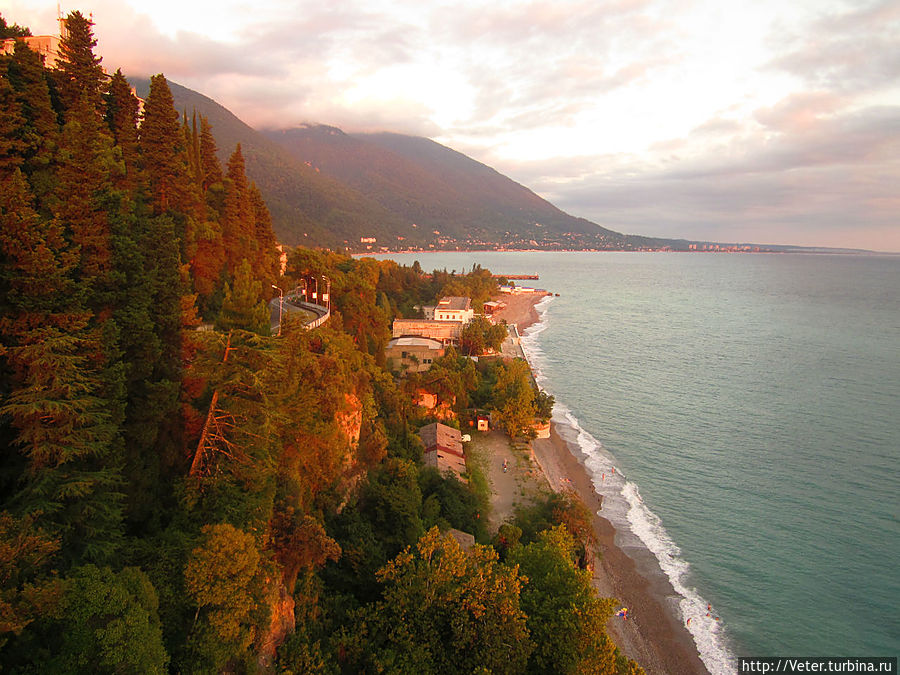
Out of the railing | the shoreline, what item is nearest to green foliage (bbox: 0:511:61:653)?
the shoreline

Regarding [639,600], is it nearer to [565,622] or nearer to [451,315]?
[565,622]

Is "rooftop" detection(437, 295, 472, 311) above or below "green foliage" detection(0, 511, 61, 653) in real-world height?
below

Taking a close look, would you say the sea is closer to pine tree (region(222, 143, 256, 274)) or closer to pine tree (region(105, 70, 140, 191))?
pine tree (region(222, 143, 256, 274))

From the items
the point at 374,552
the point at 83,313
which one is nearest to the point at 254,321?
the point at 83,313

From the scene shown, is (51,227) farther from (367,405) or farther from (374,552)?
(367,405)

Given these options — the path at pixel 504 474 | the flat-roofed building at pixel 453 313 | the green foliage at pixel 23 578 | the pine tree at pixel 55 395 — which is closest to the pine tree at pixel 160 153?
the pine tree at pixel 55 395

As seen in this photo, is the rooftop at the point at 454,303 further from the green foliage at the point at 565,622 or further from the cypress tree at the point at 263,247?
the green foliage at the point at 565,622
